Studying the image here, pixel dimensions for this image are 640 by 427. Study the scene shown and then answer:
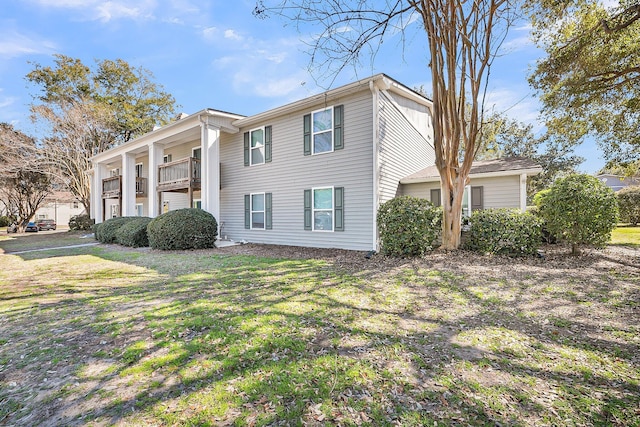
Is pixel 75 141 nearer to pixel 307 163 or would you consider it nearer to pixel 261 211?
pixel 261 211

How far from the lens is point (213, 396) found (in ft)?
7.95

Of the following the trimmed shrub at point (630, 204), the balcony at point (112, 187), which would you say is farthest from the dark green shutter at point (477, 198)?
the balcony at point (112, 187)

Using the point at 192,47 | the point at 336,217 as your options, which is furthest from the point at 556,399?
the point at 192,47

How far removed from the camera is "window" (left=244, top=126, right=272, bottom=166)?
1250 centimetres

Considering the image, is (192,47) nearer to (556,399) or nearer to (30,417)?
(30,417)

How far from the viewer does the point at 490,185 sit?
10977mm

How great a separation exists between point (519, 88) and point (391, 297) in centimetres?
1152

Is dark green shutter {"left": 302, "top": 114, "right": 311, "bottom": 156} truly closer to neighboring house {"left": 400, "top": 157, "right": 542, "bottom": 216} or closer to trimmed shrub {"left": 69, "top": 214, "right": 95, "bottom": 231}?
neighboring house {"left": 400, "top": 157, "right": 542, "bottom": 216}

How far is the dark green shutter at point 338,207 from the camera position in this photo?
34.2 feet

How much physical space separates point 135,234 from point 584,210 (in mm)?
15307

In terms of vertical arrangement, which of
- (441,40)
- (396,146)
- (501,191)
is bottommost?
(501,191)

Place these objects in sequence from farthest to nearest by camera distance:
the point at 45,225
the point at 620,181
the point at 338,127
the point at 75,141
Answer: the point at 620,181, the point at 45,225, the point at 75,141, the point at 338,127

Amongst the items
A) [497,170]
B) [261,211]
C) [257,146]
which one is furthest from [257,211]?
[497,170]

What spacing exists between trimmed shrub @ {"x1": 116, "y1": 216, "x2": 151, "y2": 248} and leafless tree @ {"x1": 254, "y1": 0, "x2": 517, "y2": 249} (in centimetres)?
1054
